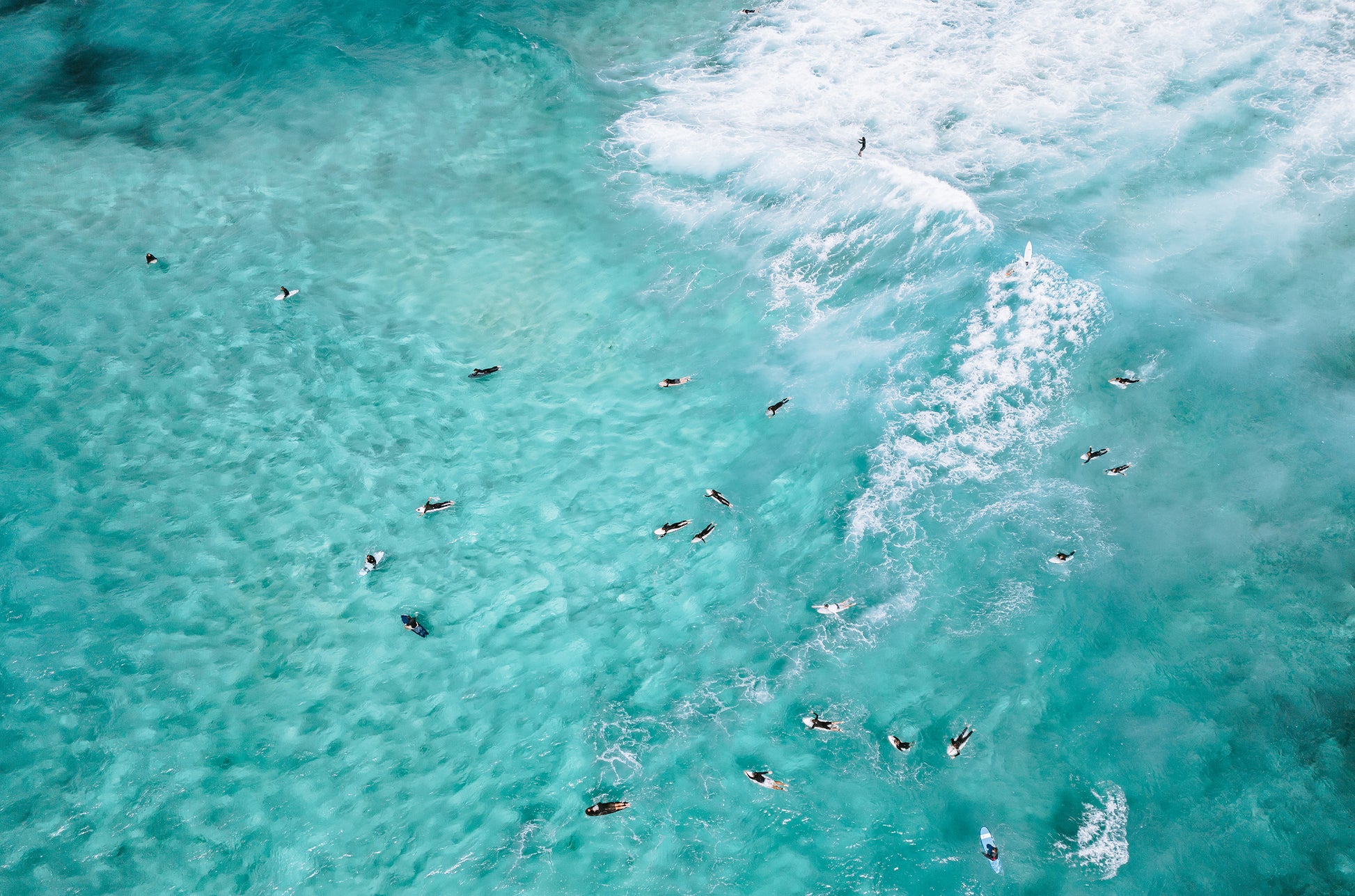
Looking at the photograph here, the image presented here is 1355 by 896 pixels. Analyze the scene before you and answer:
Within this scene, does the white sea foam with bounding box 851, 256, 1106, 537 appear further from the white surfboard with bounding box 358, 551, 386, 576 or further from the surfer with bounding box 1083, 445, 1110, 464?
the white surfboard with bounding box 358, 551, 386, 576

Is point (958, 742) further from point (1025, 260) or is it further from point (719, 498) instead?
point (1025, 260)

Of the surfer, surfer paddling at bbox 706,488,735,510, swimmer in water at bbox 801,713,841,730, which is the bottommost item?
swimmer in water at bbox 801,713,841,730

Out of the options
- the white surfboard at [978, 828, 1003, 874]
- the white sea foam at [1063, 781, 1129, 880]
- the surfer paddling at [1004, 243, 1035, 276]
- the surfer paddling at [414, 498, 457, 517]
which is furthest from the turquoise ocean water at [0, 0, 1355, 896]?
the surfer paddling at [1004, 243, 1035, 276]

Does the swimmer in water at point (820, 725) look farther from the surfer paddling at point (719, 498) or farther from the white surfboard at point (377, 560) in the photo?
the white surfboard at point (377, 560)

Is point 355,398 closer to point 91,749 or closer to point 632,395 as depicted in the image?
point 632,395

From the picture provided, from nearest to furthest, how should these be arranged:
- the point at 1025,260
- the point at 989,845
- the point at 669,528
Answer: the point at 989,845
the point at 669,528
the point at 1025,260

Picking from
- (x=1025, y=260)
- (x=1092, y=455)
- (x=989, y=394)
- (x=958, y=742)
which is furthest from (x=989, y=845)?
(x=1025, y=260)
